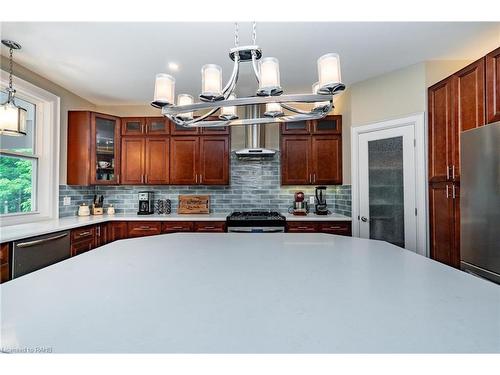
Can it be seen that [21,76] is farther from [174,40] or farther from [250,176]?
[250,176]

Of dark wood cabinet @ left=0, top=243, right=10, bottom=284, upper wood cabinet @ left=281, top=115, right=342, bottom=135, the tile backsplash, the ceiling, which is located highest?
the ceiling

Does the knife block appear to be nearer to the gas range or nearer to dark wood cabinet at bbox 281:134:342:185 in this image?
the gas range

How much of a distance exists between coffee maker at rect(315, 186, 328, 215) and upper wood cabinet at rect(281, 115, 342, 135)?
80cm

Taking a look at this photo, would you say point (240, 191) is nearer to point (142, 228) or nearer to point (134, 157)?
point (142, 228)

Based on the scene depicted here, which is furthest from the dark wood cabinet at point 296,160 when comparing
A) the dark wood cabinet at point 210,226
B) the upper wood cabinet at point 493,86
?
the upper wood cabinet at point 493,86

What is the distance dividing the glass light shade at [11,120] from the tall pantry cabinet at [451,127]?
3.73 m

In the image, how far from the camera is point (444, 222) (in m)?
2.41

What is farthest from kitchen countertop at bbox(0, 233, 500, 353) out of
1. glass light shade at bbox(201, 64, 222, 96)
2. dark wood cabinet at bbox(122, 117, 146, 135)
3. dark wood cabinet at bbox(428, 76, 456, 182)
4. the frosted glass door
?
dark wood cabinet at bbox(122, 117, 146, 135)

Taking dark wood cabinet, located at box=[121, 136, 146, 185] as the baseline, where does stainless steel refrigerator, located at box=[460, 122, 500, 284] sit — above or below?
below

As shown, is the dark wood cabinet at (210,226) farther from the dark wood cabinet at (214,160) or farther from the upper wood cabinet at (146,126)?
the upper wood cabinet at (146,126)

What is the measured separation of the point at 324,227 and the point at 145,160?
2.64 metres

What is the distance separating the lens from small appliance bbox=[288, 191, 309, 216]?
3.62 meters

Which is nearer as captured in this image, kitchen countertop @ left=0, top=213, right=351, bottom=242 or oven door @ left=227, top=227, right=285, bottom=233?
kitchen countertop @ left=0, top=213, right=351, bottom=242
